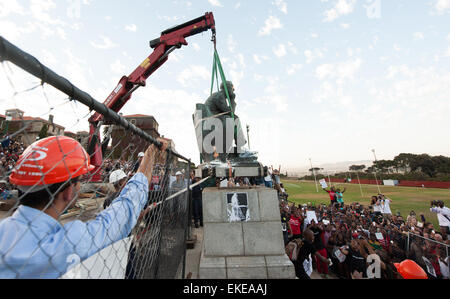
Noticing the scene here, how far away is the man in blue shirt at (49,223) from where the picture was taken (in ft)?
2.56

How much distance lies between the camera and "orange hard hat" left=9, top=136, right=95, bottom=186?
35.7 inches

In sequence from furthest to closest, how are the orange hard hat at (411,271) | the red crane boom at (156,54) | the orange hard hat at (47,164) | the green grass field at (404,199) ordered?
the green grass field at (404,199) → the red crane boom at (156,54) → the orange hard hat at (411,271) → the orange hard hat at (47,164)

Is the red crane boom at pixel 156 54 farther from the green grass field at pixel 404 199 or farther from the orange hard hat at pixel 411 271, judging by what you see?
the green grass field at pixel 404 199

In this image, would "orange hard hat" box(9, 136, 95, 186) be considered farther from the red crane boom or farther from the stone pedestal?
the red crane boom

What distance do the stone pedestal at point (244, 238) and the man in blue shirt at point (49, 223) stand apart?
286 centimetres

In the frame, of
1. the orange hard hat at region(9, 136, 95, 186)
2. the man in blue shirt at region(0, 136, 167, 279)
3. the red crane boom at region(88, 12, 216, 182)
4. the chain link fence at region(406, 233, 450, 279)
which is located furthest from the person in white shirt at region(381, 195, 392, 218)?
the orange hard hat at region(9, 136, 95, 186)

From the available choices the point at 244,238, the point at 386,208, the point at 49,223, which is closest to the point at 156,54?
the point at 244,238

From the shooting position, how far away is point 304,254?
424cm

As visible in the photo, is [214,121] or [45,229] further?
[214,121]

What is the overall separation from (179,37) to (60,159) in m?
8.95

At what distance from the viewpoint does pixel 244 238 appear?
12.3ft

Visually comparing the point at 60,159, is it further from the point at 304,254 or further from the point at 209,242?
the point at 304,254

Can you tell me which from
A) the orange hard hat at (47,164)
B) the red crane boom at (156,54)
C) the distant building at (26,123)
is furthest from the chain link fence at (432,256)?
the red crane boom at (156,54)
